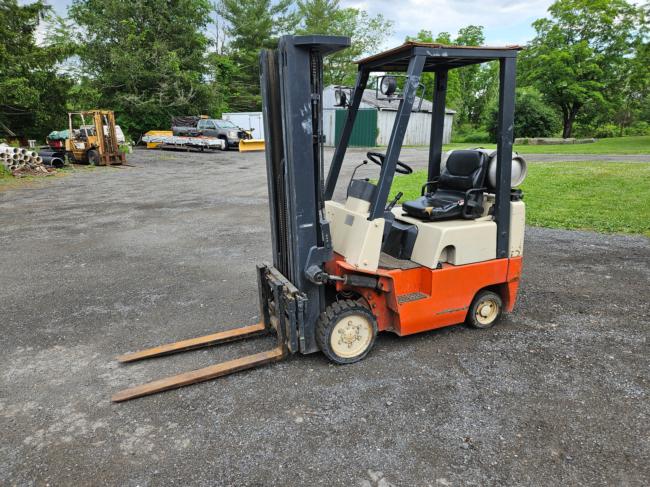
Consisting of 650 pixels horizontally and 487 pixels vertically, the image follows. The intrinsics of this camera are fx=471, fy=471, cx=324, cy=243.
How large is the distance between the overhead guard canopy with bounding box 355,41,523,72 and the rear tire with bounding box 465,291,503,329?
216 cm

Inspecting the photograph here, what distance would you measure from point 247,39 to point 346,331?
47305 millimetres

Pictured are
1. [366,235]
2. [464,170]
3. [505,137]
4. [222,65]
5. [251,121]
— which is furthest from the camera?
[222,65]

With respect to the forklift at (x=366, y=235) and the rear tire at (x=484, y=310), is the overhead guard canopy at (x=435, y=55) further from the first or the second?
the rear tire at (x=484, y=310)

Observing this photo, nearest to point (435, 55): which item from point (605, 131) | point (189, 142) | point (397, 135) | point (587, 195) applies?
point (397, 135)

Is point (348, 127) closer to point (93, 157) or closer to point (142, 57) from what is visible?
point (93, 157)

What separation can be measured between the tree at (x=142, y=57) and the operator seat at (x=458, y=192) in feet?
109

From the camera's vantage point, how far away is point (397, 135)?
3711 mm

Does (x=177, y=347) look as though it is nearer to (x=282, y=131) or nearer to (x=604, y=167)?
(x=282, y=131)

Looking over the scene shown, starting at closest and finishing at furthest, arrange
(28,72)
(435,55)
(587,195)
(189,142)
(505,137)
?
1. (435,55)
2. (505,137)
3. (587,195)
4. (28,72)
5. (189,142)

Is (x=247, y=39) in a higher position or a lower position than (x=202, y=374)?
higher

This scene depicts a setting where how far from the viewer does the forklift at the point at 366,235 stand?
3622 millimetres

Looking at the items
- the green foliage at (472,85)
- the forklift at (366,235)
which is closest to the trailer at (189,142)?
the forklift at (366,235)

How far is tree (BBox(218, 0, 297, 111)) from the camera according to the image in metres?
45.1

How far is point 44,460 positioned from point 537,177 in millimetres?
15540
